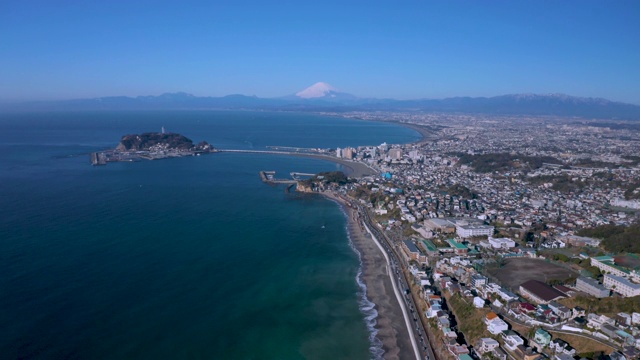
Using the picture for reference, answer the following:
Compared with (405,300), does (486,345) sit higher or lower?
higher

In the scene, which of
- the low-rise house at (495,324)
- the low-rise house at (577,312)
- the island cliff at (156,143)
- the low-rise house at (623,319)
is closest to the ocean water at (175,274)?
the low-rise house at (495,324)

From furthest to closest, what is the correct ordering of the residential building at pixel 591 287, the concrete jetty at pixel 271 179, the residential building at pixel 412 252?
the concrete jetty at pixel 271 179
the residential building at pixel 412 252
the residential building at pixel 591 287

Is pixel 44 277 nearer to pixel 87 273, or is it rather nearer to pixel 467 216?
pixel 87 273

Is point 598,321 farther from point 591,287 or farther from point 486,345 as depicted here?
point 486,345

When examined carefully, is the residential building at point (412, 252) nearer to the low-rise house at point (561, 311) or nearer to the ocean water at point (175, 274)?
the ocean water at point (175, 274)

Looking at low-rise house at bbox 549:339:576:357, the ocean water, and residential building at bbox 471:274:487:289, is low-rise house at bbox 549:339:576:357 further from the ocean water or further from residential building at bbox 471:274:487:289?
the ocean water

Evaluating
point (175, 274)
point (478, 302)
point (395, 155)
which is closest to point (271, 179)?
point (395, 155)
